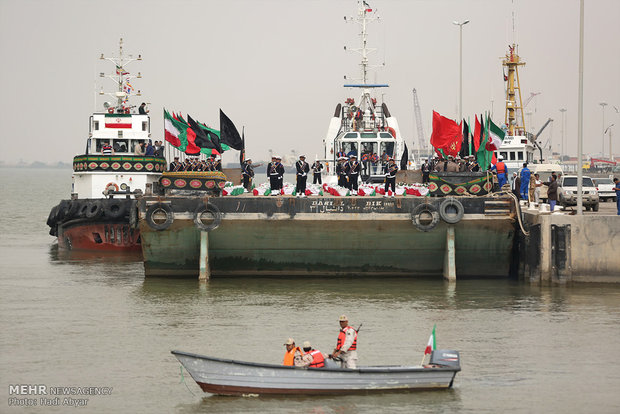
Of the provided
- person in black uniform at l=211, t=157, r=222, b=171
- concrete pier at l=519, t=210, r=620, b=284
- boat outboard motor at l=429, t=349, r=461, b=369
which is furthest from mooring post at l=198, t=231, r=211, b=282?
boat outboard motor at l=429, t=349, r=461, b=369

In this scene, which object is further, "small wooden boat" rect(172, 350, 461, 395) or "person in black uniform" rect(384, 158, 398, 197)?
"person in black uniform" rect(384, 158, 398, 197)

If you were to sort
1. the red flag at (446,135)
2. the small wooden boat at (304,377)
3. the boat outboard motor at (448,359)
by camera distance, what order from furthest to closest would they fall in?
the red flag at (446,135) → the boat outboard motor at (448,359) → the small wooden boat at (304,377)

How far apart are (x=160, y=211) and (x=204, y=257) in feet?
7.05

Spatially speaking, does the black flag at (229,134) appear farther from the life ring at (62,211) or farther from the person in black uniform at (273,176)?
the life ring at (62,211)

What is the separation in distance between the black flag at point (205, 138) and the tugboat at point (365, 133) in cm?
612

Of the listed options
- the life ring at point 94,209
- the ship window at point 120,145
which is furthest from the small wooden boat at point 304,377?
the ship window at point 120,145

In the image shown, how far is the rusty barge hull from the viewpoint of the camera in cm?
3195

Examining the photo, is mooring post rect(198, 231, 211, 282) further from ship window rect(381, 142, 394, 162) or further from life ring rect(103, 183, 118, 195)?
ship window rect(381, 142, 394, 162)

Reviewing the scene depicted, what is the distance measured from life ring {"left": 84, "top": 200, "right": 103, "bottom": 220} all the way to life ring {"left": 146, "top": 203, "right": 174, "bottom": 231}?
11304 millimetres

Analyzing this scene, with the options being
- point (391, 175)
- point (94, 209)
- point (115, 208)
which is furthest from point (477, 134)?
point (94, 209)

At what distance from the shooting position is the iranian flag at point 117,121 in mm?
46844

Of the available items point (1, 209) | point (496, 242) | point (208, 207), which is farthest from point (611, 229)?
point (1, 209)

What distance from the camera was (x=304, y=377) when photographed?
61.3 ft

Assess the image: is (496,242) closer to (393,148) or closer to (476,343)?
(476,343)
